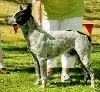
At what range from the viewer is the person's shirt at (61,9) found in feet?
29.7

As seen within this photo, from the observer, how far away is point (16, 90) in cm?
841

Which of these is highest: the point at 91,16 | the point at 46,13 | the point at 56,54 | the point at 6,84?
the point at 46,13

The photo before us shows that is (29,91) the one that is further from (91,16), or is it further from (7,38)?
(91,16)

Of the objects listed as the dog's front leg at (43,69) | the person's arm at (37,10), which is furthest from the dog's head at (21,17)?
the dog's front leg at (43,69)

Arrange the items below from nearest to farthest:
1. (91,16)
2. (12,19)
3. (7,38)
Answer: (12,19), (7,38), (91,16)

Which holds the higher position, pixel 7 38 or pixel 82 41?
pixel 82 41

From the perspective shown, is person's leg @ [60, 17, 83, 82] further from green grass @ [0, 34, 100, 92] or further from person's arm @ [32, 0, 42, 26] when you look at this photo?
person's arm @ [32, 0, 42, 26]

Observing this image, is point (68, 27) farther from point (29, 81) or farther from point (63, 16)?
point (29, 81)

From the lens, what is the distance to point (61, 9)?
909 cm

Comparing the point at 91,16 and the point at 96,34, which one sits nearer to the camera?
the point at 96,34

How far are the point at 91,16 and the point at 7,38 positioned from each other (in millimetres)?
11894

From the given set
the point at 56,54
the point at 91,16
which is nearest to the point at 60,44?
the point at 56,54

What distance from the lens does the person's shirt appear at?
9.04 m

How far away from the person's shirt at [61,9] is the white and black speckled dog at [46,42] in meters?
0.65
